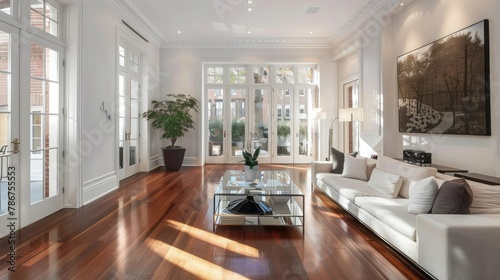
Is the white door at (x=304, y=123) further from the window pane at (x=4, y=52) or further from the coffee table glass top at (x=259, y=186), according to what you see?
the window pane at (x=4, y=52)

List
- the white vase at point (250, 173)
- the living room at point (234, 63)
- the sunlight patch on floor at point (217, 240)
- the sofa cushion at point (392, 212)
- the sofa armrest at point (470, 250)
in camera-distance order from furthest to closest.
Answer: the white vase at point (250, 173), the living room at point (234, 63), the sunlight patch on floor at point (217, 240), the sofa cushion at point (392, 212), the sofa armrest at point (470, 250)

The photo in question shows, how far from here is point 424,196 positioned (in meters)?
2.62

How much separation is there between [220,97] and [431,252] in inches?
288

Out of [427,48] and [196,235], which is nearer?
[196,235]

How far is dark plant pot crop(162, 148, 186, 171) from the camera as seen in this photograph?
7508 millimetres

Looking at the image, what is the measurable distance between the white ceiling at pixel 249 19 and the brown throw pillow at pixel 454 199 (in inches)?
164

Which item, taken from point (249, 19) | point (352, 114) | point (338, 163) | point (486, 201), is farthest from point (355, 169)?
point (249, 19)

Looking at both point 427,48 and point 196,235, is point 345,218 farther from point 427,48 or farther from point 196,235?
point 427,48

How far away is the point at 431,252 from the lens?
84.8 inches

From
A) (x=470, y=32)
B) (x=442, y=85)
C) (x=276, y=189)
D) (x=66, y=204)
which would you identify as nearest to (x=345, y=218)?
(x=276, y=189)

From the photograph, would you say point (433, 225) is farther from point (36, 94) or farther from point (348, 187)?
point (36, 94)

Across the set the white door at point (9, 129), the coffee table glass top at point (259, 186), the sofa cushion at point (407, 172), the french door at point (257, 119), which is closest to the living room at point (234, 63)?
the white door at point (9, 129)

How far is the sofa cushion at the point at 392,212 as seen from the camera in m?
2.51

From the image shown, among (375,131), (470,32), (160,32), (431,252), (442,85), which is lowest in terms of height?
(431,252)
